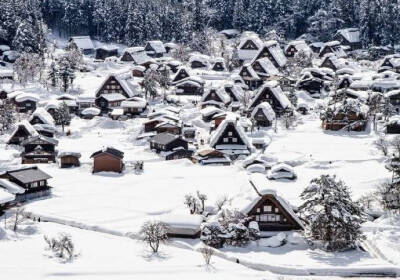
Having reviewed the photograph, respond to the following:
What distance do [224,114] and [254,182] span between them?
76.0ft

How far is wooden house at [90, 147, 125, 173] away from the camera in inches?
1745

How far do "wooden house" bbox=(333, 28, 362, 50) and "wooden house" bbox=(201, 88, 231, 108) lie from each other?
45005 mm

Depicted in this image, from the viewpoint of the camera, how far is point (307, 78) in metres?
73.9

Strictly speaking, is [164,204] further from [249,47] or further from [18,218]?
[249,47]

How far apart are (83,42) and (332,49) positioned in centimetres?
4088

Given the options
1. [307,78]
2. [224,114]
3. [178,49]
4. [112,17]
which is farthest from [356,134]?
[112,17]

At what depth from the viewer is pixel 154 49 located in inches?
3649

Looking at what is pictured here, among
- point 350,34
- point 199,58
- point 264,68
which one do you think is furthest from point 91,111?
point 350,34

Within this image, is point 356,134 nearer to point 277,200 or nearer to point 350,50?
point 277,200

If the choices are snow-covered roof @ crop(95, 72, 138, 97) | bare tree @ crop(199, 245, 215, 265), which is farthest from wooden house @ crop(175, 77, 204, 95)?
bare tree @ crop(199, 245, 215, 265)

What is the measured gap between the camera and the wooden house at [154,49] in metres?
92.8

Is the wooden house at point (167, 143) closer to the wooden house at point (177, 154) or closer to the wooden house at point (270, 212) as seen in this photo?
the wooden house at point (177, 154)

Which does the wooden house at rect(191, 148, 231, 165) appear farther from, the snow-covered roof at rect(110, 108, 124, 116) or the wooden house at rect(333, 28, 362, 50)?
the wooden house at rect(333, 28, 362, 50)

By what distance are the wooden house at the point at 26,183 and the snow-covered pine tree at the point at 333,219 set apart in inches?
690
